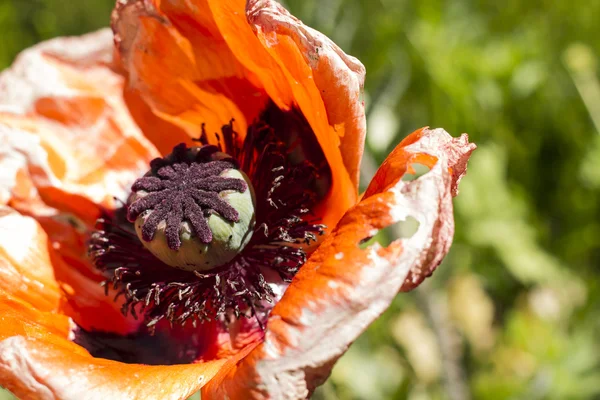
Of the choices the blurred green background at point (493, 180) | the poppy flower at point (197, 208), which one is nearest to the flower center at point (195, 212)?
the poppy flower at point (197, 208)

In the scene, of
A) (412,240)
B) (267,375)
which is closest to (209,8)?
(412,240)

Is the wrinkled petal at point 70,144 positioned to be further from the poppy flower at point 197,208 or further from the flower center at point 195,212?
the flower center at point 195,212

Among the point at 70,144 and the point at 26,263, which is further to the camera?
the point at 70,144

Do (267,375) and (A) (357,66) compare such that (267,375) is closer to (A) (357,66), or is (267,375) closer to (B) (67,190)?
(A) (357,66)

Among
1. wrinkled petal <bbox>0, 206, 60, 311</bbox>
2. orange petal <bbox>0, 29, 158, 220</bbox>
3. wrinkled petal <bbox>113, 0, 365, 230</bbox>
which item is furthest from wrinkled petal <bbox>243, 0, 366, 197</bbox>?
wrinkled petal <bbox>0, 206, 60, 311</bbox>

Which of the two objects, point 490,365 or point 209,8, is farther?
point 490,365

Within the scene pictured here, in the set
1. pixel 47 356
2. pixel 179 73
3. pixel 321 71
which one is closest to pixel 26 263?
pixel 47 356

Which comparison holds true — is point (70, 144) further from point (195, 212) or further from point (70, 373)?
point (70, 373)
